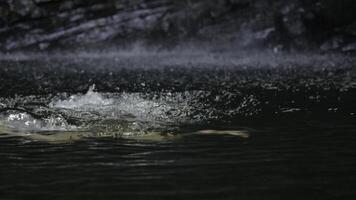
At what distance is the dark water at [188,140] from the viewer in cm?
603

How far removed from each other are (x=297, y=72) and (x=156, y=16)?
9.07 meters

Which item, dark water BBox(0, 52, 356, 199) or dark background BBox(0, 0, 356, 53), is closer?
dark water BBox(0, 52, 356, 199)

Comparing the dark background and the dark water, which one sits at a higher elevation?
the dark background

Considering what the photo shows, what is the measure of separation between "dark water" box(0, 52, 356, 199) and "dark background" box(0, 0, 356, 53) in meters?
7.25

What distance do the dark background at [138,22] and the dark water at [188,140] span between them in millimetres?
7253

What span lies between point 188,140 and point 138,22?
53.8 ft

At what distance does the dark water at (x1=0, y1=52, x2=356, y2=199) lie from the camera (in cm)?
603

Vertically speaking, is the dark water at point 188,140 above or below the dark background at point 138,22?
below

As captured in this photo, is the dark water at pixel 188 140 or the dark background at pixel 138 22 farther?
the dark background at pixel 138 22

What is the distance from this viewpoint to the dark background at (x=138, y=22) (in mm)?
23203

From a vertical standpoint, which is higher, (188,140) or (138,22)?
(138,22)

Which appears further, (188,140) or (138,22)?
(138,22)

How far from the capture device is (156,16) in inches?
944

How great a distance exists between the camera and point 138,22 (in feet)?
78.7
